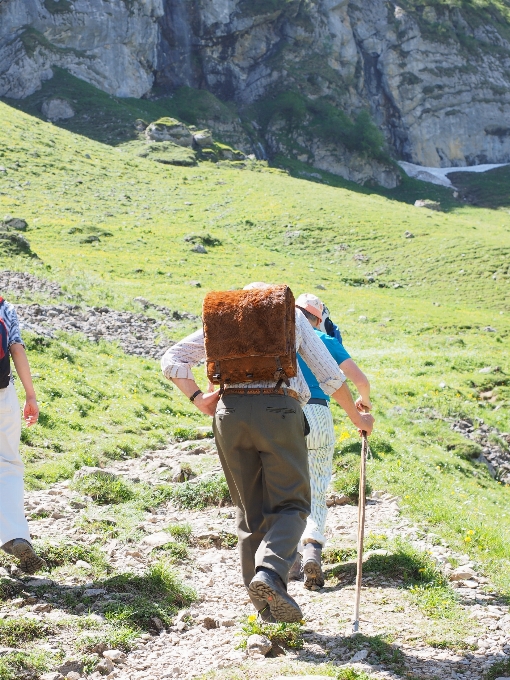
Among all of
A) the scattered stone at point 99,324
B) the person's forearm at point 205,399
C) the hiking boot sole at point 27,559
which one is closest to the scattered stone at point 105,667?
the hiking boot sole at point 27,559

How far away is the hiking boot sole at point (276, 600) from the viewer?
4.61 metres

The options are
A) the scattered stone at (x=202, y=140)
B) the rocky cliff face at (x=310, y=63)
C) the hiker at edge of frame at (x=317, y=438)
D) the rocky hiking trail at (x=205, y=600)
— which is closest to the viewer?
the rocky hiking trail at (x=205, y=600)

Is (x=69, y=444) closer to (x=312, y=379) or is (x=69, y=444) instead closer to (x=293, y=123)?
(x=312, y=379)

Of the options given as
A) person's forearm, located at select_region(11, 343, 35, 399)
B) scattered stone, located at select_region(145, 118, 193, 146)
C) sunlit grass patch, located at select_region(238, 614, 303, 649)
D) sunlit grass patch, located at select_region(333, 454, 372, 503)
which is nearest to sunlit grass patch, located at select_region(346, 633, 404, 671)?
sunlit grass patch, located at select_region(238, 614, 303, 649)

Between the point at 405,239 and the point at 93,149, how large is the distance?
31.3 metres

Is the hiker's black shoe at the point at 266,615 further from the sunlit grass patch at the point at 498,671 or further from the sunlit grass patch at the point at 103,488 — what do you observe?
the sunlit grass patch at the point at 103,488

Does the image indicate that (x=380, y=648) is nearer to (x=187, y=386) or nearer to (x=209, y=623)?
(x=209, y=623)

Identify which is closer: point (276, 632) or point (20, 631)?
point (20, 631)

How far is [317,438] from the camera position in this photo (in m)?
6.78

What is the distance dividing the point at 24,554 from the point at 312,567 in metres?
2.32

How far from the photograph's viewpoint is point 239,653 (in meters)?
5.08

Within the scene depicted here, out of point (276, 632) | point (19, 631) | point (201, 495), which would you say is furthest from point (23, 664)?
point (201, 495)

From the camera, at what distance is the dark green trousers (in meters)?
4.93

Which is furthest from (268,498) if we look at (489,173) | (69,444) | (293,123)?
(489,173)
